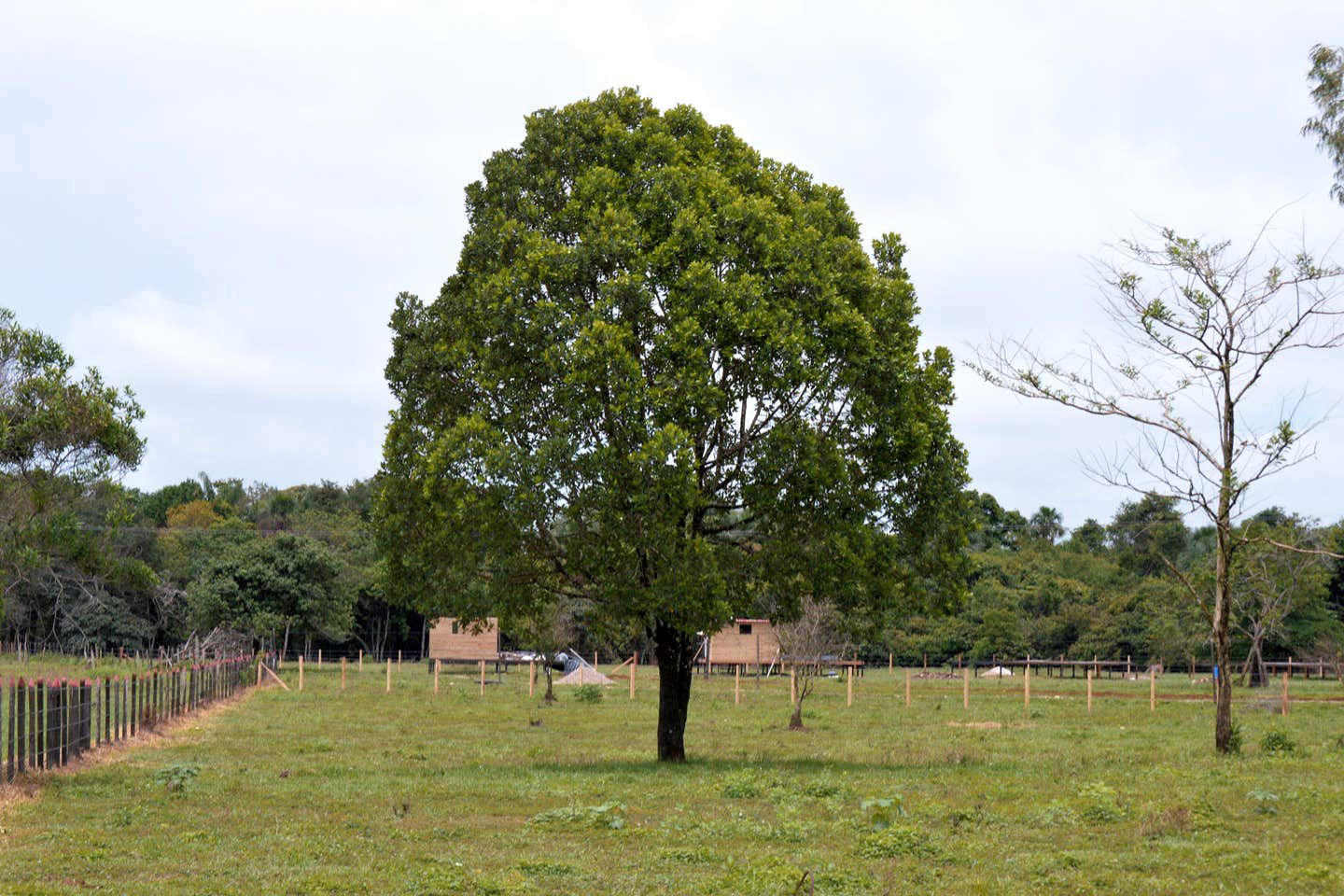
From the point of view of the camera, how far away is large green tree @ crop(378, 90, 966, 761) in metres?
21.8

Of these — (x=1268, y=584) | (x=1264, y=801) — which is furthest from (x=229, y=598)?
(x=1264, y=801)

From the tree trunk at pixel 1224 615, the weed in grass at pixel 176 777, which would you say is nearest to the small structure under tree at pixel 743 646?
the tree trunk at pixel 1224 615

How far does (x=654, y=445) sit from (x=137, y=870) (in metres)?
10.3

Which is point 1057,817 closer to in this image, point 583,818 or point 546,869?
point 583,818

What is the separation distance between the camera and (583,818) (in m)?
16.5

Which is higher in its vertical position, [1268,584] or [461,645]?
[1268,584]

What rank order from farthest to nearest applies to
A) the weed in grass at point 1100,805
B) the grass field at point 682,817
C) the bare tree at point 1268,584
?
the bare tree at point 1268,584
the weed in grass at point 1100,805
the grass field at point 682,817

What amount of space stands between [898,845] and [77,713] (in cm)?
1584

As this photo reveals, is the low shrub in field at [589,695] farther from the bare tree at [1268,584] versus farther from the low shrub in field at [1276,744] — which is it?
the bare tree at [1268,584]

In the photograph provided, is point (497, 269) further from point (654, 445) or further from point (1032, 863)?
point (1032, 863)

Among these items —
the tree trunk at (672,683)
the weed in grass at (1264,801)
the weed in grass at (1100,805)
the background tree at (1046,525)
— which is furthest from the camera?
the background tree at (1046,525)

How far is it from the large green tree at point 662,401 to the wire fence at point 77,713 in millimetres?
6301

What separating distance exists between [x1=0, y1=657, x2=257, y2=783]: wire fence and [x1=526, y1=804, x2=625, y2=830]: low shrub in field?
822 cm

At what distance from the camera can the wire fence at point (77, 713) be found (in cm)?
1945
